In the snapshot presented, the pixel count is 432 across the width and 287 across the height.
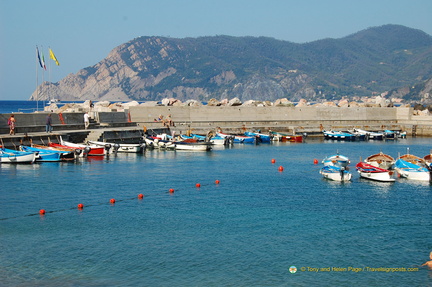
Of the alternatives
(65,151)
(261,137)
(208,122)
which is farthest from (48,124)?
(261,137)

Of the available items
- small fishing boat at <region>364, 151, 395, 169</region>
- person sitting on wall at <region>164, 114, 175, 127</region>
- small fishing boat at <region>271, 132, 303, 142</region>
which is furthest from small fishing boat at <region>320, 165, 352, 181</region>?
small fishing boat at <region>271, 132, 303, 142</region>

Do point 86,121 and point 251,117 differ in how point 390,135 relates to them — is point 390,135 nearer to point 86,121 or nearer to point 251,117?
point 251,117

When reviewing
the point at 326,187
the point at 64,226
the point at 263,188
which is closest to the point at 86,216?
the point at 64,226

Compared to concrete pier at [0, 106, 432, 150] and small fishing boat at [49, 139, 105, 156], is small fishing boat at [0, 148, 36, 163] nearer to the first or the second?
concrete pier at [0, 106, 432, 150]

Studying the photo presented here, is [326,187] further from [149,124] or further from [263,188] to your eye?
[149,124]

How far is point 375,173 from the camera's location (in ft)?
114

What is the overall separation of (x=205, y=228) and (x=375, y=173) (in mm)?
15874

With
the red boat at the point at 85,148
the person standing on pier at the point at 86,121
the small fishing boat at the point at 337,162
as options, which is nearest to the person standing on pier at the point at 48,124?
the red boat at the point at 85,148

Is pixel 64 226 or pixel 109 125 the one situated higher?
pixel 109 125

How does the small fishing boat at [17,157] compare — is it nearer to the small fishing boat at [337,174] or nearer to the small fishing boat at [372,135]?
the small fishing boat at [337,174]

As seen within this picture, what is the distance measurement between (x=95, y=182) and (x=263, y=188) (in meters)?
9.56

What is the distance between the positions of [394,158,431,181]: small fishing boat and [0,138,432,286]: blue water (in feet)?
3.14

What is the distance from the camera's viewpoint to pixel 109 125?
188ft

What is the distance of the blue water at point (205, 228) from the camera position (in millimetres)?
17562
